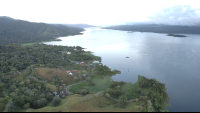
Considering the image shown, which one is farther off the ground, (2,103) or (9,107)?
(9,107)

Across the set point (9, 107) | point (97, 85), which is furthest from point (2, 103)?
point (97, 85)

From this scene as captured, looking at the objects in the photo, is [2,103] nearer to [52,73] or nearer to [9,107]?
[9,107]

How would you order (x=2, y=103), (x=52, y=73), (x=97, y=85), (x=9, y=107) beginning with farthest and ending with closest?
(x=52, y=73) < (x=97, y=85) < (x=2, y=103) < (x=9, y=107)

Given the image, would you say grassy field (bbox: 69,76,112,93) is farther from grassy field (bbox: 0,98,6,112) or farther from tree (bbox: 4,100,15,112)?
grassy field (bbox: 0,98,6,112)

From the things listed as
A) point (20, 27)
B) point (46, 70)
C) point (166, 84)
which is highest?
point (20, 27)

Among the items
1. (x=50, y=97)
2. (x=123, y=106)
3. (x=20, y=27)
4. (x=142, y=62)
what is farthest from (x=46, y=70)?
(x=20, y=27)

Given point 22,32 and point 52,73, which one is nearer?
point 52,73

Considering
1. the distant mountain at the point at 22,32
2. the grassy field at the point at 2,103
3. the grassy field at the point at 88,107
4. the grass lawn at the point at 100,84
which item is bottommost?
the grass lawn at the point at 100,84

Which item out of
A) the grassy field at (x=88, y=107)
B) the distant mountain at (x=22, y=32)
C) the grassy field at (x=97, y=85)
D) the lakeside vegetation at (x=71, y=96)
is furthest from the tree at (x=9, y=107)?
the distant mountain at (x=22, y=32)

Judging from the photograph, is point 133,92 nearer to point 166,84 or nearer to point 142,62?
point 166,84

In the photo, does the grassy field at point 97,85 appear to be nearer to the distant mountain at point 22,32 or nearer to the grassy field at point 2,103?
the grassy field at point 2,103

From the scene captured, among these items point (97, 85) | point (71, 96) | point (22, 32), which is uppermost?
point (22, 32)
